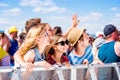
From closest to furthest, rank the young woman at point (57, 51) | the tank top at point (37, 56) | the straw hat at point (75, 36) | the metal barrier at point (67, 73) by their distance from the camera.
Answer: the metal barrier at point (67, 73)
the tank top at point (37, 56)
the young woman at point (57, 51)
the straw hat at point (75, 36)

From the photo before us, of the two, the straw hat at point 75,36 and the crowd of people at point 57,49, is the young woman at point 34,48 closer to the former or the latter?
the crowd of people at point 57,49

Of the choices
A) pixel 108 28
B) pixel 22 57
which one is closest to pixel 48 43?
pixel 22 57

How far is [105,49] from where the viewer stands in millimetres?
5305

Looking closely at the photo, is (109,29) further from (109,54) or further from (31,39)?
(31,39)

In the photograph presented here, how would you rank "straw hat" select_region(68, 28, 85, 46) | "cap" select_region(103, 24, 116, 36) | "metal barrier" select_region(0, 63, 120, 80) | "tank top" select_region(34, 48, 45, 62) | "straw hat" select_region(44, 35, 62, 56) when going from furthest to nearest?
"cap" select_region(103, 24, 116, 36)
"straw hat" select_region(68, 28, 85, 46)
"straw hat" select_region(44, 35, 62, 56)
"tank top" select_region(34, 48, 45, 62)
"metal barrier" select_region(0, 63, 120, 80)

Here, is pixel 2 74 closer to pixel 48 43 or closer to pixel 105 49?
pixel 48 43

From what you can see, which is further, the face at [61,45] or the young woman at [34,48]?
the face at [61,45]

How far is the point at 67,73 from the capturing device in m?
4.34

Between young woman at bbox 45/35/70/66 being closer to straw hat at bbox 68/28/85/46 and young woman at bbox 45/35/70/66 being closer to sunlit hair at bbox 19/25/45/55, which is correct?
sunlit hair at bbox 19/25/45/55

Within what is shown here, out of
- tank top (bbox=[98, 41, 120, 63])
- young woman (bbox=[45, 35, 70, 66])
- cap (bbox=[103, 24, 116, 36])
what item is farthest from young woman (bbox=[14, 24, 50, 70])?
cap (bbox=[103, 24, 116, 36])

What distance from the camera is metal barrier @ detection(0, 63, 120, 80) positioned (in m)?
3.72

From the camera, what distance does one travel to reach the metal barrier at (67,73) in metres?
3.72

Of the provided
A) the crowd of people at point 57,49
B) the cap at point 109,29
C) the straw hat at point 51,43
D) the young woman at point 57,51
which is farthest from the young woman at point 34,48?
the cap at point 109,29

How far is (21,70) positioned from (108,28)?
2.17 m
